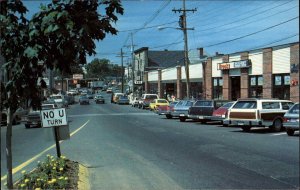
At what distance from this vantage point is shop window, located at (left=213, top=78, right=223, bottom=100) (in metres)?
41.4

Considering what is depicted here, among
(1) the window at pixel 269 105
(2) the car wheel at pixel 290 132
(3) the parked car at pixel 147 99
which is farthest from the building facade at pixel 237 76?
(3) the parked car at pixel 147 99

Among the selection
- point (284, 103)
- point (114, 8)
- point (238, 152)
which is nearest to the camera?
point (114, 8)

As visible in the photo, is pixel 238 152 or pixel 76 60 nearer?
pixel 76 60

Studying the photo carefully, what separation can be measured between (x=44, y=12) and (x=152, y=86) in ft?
224

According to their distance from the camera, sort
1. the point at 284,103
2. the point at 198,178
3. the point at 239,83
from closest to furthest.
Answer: the point at 198,178 → the point at 284,103 → the point at 239,83

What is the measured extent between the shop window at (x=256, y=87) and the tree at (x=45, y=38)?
79.7 ft

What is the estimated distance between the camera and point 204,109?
27.9m

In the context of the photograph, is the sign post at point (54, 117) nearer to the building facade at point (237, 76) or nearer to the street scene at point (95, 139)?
the street scene at point (95, 139)

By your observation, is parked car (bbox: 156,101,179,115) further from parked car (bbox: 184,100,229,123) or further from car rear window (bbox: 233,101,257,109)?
car rear window (bbox: 233,101,257,109)

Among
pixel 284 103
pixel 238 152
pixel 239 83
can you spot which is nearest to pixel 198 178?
pixel 238 152

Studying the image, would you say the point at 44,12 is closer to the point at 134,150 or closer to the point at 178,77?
the point at 134,150

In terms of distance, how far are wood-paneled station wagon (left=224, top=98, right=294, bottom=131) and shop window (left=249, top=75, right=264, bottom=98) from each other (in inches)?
294

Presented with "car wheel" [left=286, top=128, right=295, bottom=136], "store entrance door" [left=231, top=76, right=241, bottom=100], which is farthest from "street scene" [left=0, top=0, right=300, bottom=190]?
"store entrance door" [left=231, top=76, right=241, bottom=100]

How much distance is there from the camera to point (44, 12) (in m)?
4.62
